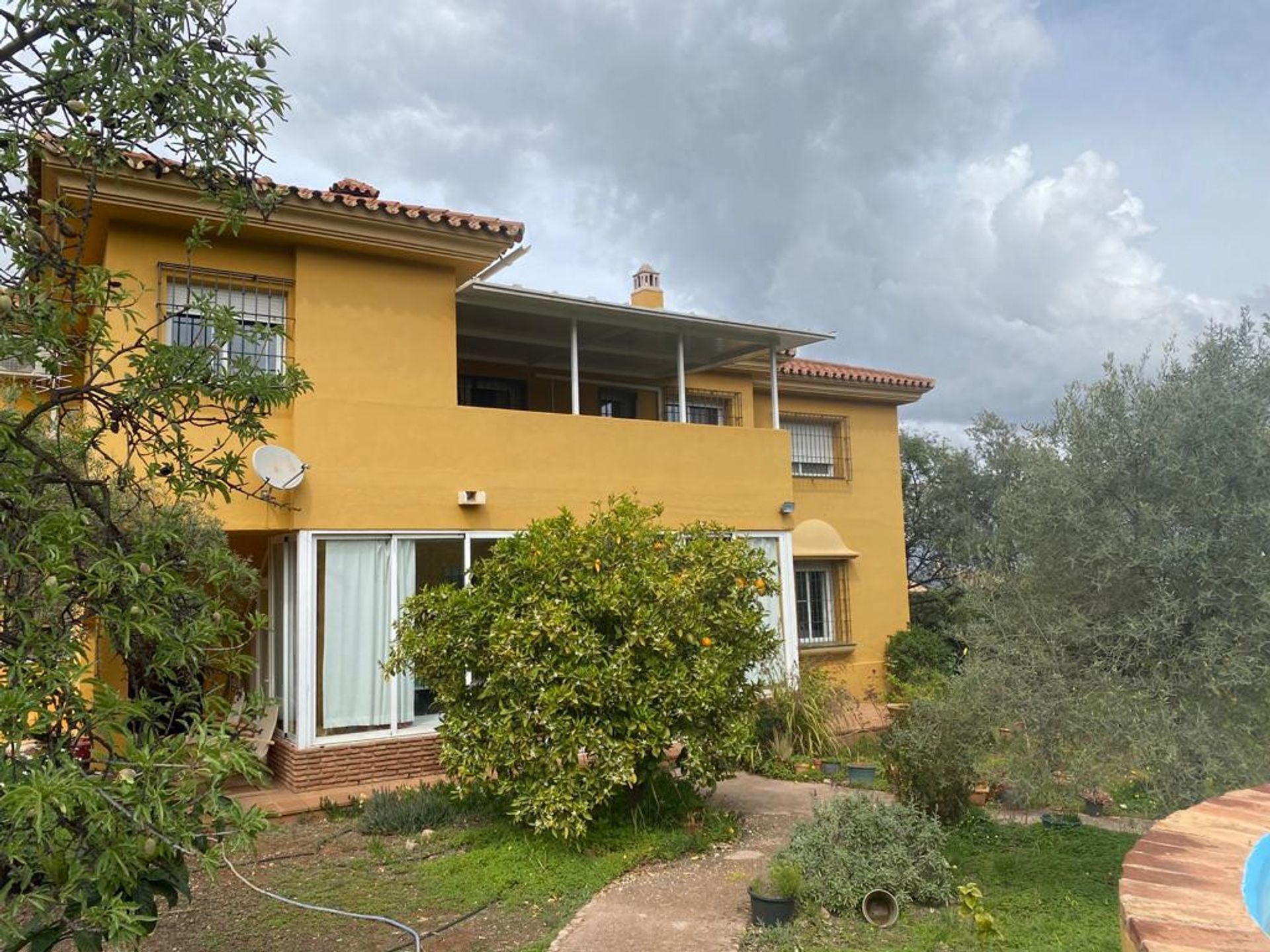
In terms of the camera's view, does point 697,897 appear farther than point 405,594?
No

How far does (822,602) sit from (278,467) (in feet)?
45.8

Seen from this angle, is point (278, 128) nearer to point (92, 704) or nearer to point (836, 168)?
point (92, 704)

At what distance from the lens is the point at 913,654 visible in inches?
827

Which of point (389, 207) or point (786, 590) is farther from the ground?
point (389, 207)

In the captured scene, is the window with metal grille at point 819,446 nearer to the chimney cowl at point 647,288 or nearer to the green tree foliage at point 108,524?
the chimney cowl at point 647,288

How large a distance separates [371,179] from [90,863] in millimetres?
12642

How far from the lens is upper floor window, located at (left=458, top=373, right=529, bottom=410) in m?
17.8

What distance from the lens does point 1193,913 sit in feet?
14.3

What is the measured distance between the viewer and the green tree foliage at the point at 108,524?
334 centimetres

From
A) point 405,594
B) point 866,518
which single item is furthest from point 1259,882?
point 866,518

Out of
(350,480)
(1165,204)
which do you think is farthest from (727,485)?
(1165,204)

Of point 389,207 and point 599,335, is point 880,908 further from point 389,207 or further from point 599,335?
point 599,335

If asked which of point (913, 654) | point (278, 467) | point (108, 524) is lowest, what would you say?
point (913, 654)

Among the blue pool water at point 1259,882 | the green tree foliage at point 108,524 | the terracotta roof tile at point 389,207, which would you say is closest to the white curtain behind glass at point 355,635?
the terracotta roof tile at point 389,207
